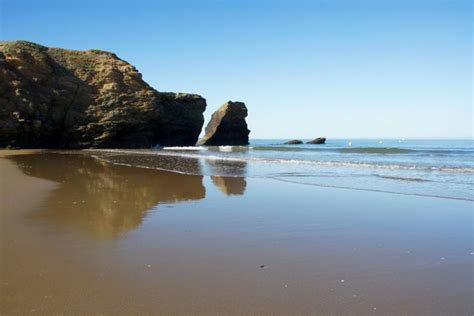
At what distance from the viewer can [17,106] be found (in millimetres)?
37000

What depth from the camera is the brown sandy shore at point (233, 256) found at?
3117 mm

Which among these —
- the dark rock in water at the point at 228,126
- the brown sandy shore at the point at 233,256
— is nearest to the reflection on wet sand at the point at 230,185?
the brown sandy shore at the point at 233,256

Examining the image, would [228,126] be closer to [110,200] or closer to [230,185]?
[230,185]

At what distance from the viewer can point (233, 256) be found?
4344mm

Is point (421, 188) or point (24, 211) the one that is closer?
point (24, 211)

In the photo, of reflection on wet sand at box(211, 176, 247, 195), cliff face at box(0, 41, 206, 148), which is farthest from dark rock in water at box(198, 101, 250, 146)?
reflection on wet sand at box(211, 176, 247, 195)

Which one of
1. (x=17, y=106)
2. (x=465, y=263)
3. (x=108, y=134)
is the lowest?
(x=465, y=263)

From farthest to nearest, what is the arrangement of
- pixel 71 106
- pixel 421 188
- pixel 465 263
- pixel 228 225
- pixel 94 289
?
pixel 71 106 → pixel 421 188 → pixel 228 225 → pixel 465 263 → pixel 94 289

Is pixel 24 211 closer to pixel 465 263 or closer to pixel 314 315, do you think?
pixel 314 315

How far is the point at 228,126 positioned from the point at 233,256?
60.2 meters

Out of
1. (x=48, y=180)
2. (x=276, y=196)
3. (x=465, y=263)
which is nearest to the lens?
(x=465, y=263)

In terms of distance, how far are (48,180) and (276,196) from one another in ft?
21.9

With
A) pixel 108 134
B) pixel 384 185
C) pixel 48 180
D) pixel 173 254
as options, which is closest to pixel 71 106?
pixel 108 134

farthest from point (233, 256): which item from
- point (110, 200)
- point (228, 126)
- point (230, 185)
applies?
point (228, 126)
